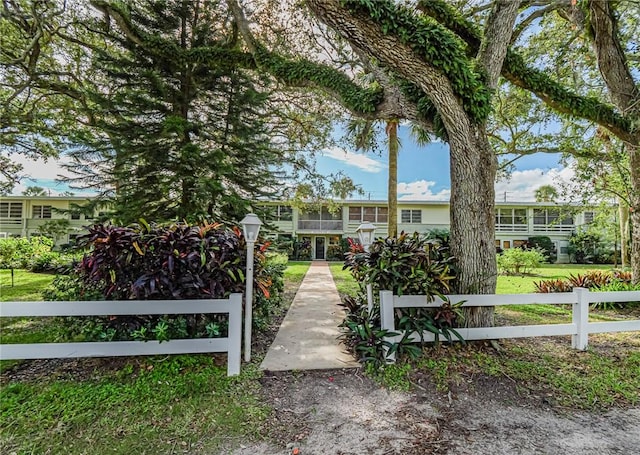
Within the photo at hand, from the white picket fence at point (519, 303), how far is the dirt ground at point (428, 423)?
717mm

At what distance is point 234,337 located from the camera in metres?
3.39

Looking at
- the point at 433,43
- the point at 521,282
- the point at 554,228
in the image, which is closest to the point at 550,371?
the point at 433,43

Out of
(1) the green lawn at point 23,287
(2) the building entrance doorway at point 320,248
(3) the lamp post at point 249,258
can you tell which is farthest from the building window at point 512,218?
(1) the green lawn at point 23,287

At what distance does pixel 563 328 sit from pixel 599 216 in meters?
13.1

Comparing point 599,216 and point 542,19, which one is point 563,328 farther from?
point 599,216

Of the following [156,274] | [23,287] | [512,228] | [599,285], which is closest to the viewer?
[156,274]

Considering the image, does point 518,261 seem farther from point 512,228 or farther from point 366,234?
point 366,234

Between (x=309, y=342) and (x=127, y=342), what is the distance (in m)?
2.37

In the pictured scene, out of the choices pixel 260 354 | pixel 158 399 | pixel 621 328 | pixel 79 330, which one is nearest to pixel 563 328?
pixel 621 328

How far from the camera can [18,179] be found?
8953mm

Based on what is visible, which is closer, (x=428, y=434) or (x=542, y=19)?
(x=428, y=434)

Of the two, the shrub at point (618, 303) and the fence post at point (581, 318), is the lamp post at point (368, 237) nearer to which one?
the fence post at point (581, 318)

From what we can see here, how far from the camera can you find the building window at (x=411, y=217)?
25609 millimetres

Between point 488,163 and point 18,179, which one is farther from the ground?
point 18,179
